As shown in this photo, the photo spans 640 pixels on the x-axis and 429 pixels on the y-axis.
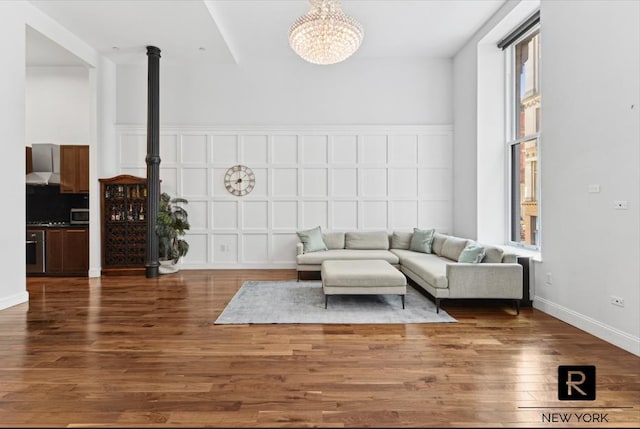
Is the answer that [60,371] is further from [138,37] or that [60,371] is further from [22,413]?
[138,37]

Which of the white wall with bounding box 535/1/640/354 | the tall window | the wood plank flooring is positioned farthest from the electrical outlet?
the tall window

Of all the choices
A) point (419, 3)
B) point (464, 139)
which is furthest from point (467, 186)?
point (419, 3)

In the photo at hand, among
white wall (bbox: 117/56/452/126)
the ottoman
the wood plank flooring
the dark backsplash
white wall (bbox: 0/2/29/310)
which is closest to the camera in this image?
the wood plank flooring

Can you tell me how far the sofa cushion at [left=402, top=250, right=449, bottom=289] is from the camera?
14.5 ft

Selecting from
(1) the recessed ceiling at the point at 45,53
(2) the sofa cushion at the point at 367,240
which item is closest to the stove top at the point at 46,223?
(1) the recessed ceiling at the point at 45,53

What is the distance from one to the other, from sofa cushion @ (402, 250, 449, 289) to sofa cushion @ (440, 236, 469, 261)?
0.14 m

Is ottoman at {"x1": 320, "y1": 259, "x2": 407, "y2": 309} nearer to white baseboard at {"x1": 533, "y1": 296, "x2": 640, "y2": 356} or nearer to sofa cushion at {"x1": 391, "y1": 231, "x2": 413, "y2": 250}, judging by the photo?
white baseboard at {"x1": 533, "y1": 296, "x2": 640, "y2": 356}

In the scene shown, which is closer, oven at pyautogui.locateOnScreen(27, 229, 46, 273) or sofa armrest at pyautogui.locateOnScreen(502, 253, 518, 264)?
sofa armrest at pyautogui.locateOnScreen(502, 253, 518, 264)

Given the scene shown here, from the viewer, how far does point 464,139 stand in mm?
6859

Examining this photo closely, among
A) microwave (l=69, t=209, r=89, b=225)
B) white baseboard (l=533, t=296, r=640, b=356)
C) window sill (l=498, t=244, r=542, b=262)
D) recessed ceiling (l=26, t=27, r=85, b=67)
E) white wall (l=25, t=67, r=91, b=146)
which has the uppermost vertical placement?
recessed ceiling (l=26, t=27, r=85, b=67)

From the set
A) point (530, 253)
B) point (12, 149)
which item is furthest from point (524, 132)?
point (12, 149)

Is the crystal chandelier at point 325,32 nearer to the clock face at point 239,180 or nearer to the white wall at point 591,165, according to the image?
the white wall at point 591,165

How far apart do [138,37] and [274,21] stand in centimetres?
232

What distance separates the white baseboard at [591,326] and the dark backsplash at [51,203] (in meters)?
7.86
